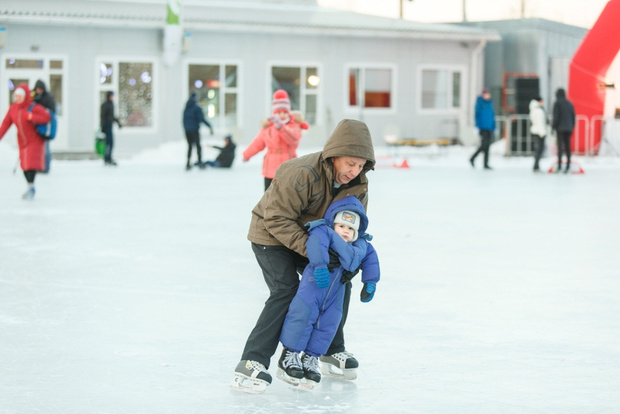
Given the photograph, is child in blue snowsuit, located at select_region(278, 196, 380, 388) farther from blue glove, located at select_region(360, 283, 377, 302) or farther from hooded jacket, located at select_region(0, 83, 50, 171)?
hooded jacket, located at select_region(0, 83, 50, 171)

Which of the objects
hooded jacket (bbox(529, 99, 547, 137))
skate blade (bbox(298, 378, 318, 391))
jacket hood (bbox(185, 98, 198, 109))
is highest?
jacket hood (bbox(185, 98, 198, 109))

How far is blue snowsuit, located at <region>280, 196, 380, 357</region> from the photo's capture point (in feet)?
12.1

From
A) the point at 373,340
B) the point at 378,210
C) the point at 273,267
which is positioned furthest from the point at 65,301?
the point at 378,210

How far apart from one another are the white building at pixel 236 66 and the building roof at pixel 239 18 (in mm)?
35

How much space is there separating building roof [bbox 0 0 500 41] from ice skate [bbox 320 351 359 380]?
22002 millimetres

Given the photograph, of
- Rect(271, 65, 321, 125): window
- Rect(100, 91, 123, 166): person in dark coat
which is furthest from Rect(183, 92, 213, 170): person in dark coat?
Rect(271, 65, 321, 125): window

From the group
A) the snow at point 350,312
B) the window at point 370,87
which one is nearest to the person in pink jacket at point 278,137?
the snow at point 350,312

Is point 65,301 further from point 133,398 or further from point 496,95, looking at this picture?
point 496,95

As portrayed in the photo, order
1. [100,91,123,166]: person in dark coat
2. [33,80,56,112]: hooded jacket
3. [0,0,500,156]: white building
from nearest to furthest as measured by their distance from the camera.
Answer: [33,80,56,112]: hooded jacket, [100,91,123,166]: person in dark coat, [0,0,500,156]: white building

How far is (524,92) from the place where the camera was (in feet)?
94.7

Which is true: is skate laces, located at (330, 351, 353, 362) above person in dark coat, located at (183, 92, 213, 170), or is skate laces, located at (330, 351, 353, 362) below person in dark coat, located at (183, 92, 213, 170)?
below

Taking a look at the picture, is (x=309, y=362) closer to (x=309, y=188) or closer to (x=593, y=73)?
(x=309, y=188)

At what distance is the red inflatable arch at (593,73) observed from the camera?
79.2 feet

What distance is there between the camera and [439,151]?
2708 cm
